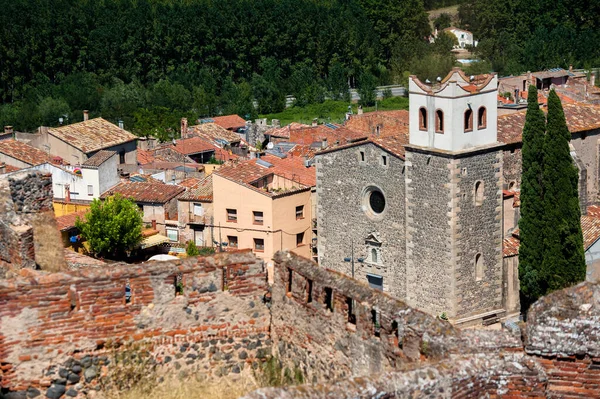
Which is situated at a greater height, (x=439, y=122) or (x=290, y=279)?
(x=290, y=279)

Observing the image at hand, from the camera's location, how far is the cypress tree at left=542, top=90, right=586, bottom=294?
3700 cm

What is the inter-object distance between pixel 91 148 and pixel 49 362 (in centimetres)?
5314

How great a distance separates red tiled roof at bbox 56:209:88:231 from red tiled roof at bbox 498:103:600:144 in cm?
1590

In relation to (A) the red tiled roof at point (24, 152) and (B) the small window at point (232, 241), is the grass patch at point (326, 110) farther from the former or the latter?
(B) the small window at point (232, 241)

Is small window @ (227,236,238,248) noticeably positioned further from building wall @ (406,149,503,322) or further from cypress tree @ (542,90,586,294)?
cypress tree @ (542,90,586,294)

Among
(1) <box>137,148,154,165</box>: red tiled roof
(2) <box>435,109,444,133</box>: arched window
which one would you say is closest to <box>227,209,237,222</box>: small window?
(2) <box>435,109,444,133</box>: arched window

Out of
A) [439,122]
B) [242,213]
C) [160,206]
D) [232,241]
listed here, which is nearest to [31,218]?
[439,122]

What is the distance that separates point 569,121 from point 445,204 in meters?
10.3

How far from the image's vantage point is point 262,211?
154 ft

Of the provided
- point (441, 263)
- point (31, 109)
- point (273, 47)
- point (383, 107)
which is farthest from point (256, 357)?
point (273, 47)

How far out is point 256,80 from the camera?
95.1 meters

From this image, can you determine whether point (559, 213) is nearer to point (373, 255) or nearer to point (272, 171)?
point (373, 255)

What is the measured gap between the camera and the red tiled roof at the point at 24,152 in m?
56.9

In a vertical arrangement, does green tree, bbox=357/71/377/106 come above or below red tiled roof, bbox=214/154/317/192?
below
